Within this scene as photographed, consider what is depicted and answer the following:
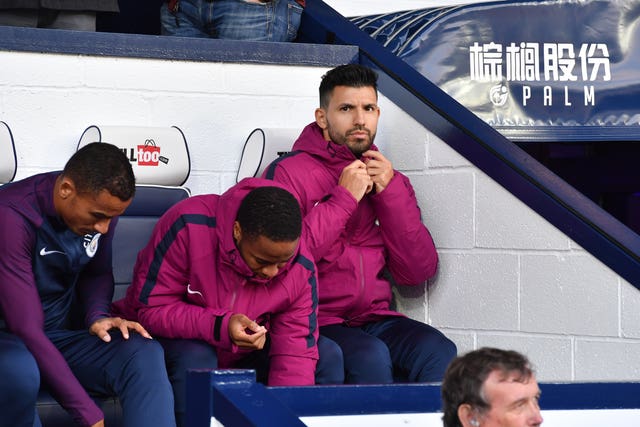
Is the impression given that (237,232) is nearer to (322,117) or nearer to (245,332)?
(245,332)

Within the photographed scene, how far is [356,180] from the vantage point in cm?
321

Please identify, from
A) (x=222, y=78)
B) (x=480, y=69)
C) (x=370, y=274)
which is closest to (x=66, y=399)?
(x=370, y=274)

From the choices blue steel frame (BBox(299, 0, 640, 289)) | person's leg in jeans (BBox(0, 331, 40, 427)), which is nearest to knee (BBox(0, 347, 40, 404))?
person's leg in jeans (BBox(0, 331, 40, 427))

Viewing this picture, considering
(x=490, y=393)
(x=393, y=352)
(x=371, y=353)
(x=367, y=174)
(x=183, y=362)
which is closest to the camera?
(x=490, y=393)

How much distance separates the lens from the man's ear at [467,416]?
1.89 m

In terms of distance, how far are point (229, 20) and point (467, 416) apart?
2.21m

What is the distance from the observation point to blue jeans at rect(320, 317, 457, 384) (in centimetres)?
300

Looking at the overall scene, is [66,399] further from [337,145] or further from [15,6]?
[15,6]

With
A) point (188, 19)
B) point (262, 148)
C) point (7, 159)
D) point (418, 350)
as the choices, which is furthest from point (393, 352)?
point (188, 19)

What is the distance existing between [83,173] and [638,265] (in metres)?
1.35

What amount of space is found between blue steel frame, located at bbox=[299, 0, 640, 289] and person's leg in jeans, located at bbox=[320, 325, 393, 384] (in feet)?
1.86

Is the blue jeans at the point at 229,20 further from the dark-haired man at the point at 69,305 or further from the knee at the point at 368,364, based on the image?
the knee at the point at 368,364

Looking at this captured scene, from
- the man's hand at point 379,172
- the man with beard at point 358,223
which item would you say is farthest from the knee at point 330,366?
the man's hand at point 379,172

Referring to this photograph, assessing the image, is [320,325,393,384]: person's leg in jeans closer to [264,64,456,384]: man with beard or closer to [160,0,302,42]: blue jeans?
[264,64,456,384]: man with beard
